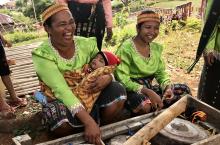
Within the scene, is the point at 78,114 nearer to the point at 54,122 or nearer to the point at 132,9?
the point at 54,122

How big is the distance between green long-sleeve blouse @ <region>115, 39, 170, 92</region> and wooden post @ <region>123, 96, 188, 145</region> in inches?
21.3

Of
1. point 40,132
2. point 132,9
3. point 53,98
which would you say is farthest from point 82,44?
point 132,9

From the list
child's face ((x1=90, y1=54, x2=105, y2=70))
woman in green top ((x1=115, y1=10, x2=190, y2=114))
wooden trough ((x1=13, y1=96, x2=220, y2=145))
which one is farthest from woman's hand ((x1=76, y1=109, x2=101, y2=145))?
woman in green top ((x1=115, y1=10, x2=190, y2=114))

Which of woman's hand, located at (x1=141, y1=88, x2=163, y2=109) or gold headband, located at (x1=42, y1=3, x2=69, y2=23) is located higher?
gold headband, located at (x1=42, y1=3, x2=69, y2=23)

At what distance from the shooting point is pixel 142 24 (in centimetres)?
343

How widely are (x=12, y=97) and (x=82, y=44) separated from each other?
153cm

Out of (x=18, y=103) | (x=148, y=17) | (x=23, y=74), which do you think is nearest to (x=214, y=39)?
(x=148, y=17)

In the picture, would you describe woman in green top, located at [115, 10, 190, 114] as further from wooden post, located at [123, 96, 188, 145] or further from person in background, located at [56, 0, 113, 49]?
person in background, located at [56, 0, 113, 49]

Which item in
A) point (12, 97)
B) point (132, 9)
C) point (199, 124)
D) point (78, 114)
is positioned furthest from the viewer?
point (132, 9)

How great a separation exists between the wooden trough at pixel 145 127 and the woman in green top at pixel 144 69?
8.3 inches

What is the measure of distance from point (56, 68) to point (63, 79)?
12 cm

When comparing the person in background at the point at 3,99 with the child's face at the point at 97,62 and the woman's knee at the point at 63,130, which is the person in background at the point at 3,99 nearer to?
the woman's knee at the point at 63,130

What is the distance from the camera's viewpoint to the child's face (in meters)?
3.11

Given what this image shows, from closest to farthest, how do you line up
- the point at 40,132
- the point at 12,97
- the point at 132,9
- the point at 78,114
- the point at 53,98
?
the point at 78,114, the point at 53,98, the point at 40,132, the point at 12,97, the point at 132,9
